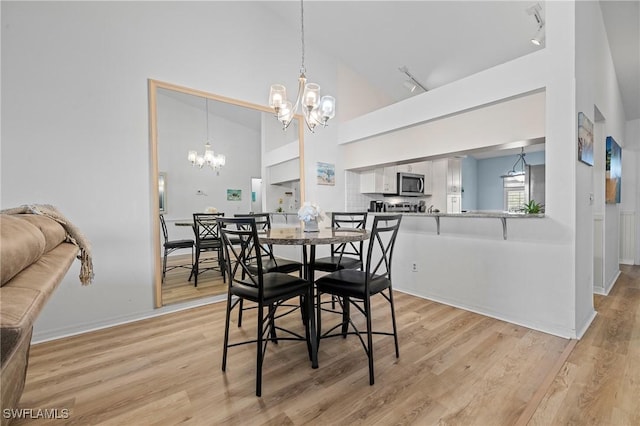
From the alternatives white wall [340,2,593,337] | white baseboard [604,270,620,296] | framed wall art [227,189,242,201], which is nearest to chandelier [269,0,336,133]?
framed wall art [227,189,242,201]

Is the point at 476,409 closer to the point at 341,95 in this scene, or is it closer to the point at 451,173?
the point at 341,95

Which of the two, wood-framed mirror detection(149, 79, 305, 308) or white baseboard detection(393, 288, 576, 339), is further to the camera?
wood-framed mirror detection(149, 79, 305, 308)

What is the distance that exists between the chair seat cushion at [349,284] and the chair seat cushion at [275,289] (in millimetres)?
143

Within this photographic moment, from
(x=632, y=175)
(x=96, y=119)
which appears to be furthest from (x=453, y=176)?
(x=96, y=119)

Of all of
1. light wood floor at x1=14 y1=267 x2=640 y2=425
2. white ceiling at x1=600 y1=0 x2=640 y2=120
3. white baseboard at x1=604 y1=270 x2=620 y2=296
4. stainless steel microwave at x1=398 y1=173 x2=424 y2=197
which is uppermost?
white ceiling at x1=600 y1=0 x2=640 y2=120

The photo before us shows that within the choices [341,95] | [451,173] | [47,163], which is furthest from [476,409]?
[451,173]

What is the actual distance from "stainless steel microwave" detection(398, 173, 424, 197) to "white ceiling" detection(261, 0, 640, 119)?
64.7 inches

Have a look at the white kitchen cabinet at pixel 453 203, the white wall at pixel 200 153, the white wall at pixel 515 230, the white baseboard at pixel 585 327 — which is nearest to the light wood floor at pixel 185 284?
the white wall at pixel 200 153

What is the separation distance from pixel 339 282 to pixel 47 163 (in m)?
2.57

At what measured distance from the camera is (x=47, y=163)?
7.66ft

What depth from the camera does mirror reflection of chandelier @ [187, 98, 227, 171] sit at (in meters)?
3.16

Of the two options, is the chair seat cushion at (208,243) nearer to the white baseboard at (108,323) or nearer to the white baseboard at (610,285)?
the white baseboard at (108,323)

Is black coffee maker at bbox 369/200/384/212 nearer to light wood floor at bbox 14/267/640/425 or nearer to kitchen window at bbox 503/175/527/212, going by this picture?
light wood floor at bbox 14/267/640/425

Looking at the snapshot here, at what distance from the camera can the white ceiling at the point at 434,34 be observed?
318 cm
